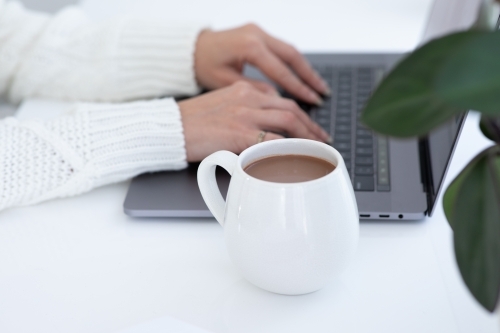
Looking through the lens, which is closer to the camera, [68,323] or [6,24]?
[68,323]

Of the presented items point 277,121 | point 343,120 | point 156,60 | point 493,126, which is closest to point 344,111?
point 343,120

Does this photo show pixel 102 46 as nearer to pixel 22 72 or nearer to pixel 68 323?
pixel 22 72

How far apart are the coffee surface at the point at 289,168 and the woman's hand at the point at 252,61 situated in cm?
35

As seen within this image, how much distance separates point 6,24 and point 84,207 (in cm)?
42

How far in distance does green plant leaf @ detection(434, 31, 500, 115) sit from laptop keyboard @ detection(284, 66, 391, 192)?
35cm

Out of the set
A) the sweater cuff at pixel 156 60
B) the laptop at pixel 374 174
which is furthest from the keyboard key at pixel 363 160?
the sweater cuff at pixel 156 60

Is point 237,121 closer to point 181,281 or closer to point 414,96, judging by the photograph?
point 181,281

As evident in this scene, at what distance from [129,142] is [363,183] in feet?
0.83

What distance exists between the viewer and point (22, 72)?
2.75 feet

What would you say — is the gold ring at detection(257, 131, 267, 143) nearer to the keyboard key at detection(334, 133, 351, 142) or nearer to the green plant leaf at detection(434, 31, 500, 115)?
the keyboard key at detection(334, 133, 351, 142)

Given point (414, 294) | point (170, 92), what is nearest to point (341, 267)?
point (414, 294)

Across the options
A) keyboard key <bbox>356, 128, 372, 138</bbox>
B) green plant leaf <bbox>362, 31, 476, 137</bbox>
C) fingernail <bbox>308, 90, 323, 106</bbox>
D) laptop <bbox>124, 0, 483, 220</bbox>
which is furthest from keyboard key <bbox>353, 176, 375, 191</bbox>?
green plant leaf <bbox>362, 31, 476, 137</bbox>

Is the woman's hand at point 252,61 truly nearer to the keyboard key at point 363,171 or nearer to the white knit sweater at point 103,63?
the white knit sweater at point 103,63

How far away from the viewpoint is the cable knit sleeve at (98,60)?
83 centimetres
